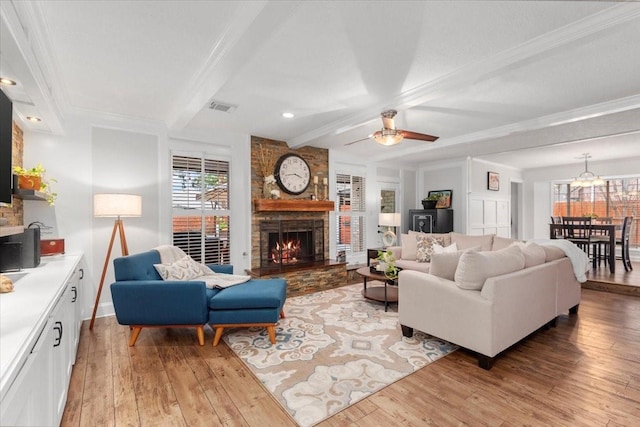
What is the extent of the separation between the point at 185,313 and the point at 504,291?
2.82m

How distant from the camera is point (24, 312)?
4.55 ft

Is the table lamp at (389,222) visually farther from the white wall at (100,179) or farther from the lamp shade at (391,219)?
the white wall at (100,179)

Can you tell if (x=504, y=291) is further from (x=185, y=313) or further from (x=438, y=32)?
(x=185, y=313)

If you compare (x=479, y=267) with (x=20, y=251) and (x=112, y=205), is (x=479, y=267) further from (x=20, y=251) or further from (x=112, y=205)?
(x=112, y=205)

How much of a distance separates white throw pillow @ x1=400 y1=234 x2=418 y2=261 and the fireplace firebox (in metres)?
1.49

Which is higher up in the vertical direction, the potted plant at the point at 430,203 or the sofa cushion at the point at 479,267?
the potted plant at the point at 430,203

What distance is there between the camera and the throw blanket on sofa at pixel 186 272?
3.29m

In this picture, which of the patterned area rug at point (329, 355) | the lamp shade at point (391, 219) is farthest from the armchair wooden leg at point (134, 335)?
the lamp shade at point (391, 219)

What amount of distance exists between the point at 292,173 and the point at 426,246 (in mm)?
2603

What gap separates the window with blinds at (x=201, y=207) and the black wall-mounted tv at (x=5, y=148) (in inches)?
84.9

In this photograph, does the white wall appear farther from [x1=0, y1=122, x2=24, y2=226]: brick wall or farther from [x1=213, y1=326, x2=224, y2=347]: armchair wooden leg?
[x1=213, y1=326, x2=224, y2=347]: armchair wooden leg

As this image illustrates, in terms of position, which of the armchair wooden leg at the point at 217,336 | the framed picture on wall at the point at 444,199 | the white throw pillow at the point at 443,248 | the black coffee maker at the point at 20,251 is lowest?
the armchair wooden leg at the point at 217,336

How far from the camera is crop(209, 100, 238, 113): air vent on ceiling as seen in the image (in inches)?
139

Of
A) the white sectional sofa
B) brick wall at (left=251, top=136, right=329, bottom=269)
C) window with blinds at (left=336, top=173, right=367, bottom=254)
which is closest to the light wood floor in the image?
the white sectional sofa
